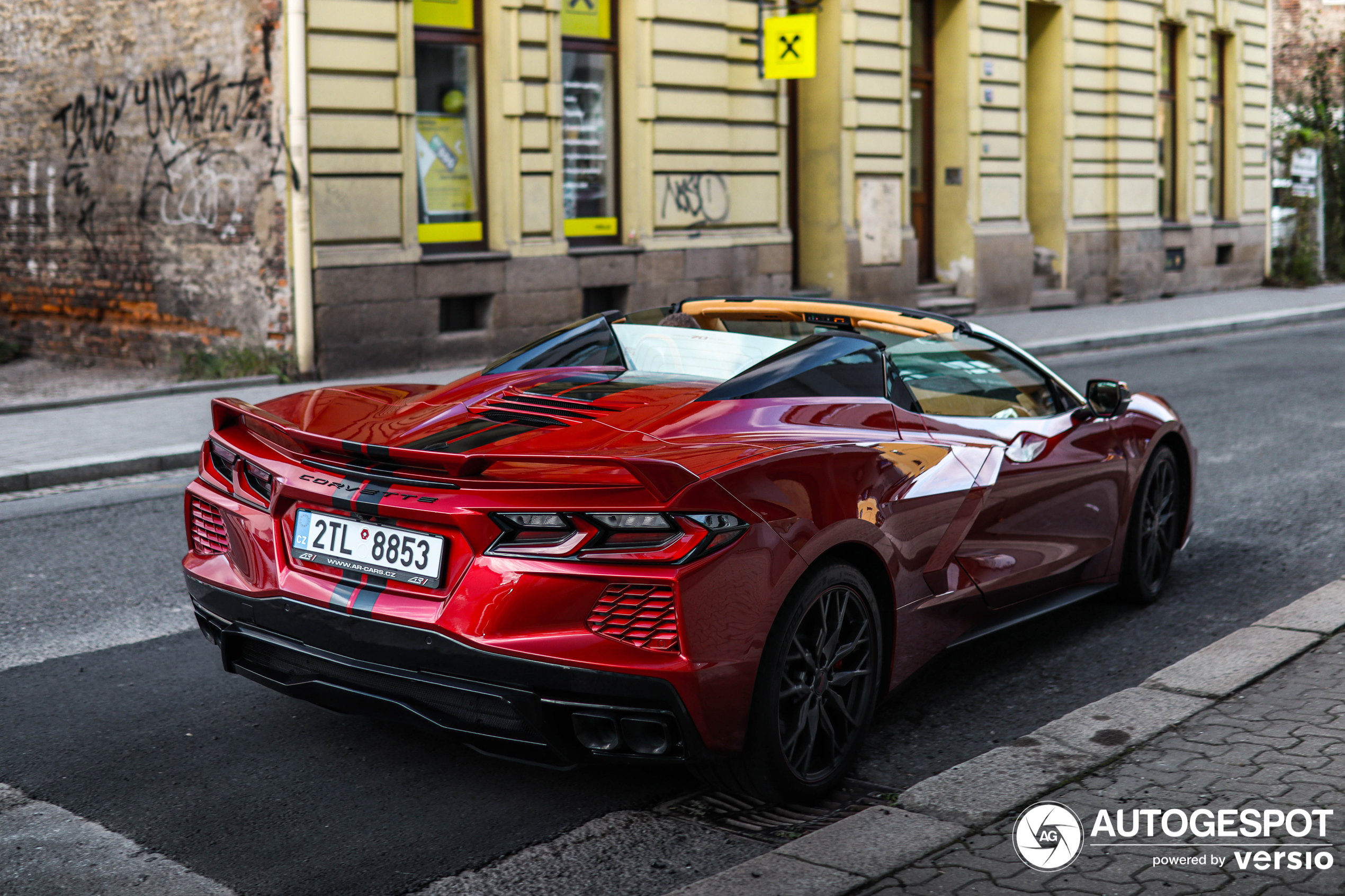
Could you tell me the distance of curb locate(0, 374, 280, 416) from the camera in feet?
39.1

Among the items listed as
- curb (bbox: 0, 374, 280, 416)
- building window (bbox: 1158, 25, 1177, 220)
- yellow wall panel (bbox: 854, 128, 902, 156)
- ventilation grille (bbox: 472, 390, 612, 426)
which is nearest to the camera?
ventilation grille (bbox: 472, 390, 612, 426)

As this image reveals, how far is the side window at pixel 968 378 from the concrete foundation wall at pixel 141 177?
32.5 feet

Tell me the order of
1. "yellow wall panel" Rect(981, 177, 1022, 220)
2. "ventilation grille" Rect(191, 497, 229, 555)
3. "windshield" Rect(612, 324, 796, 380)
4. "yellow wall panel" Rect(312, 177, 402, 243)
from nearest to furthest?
"ventilation grille" Rect(191, 497, 229, 555) < "windshield" Rect(612, 324, 796, 380) < "yellow wall panel" Rect(312, 177, 402, 243) < "yellow wall panel" Rect(981, 177, 1022, 220)

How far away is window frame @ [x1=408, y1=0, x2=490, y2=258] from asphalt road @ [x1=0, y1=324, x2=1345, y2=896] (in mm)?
7699

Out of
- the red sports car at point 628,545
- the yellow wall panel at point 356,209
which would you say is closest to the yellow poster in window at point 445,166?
the yellow wall panel at point 356,209

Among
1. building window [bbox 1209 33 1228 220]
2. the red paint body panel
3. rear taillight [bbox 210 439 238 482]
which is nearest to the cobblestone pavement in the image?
the red paint body panel

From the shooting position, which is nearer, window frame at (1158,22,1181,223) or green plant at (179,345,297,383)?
green plant at (179,345,297,383)

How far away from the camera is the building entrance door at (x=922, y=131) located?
2133 centimetres

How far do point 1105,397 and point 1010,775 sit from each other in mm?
2091

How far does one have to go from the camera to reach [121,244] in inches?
611

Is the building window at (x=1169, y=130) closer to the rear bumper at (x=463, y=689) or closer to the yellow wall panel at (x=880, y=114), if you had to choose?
the yellow wall panel at (x=880, y=114)

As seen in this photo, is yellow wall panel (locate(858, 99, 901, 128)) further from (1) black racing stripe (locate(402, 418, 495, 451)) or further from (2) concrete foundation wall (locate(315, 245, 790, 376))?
(1) black racing stripe (locate(402, 418, 495, 451))

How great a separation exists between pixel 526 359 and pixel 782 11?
1461cm

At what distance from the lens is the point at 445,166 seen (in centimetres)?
1509
